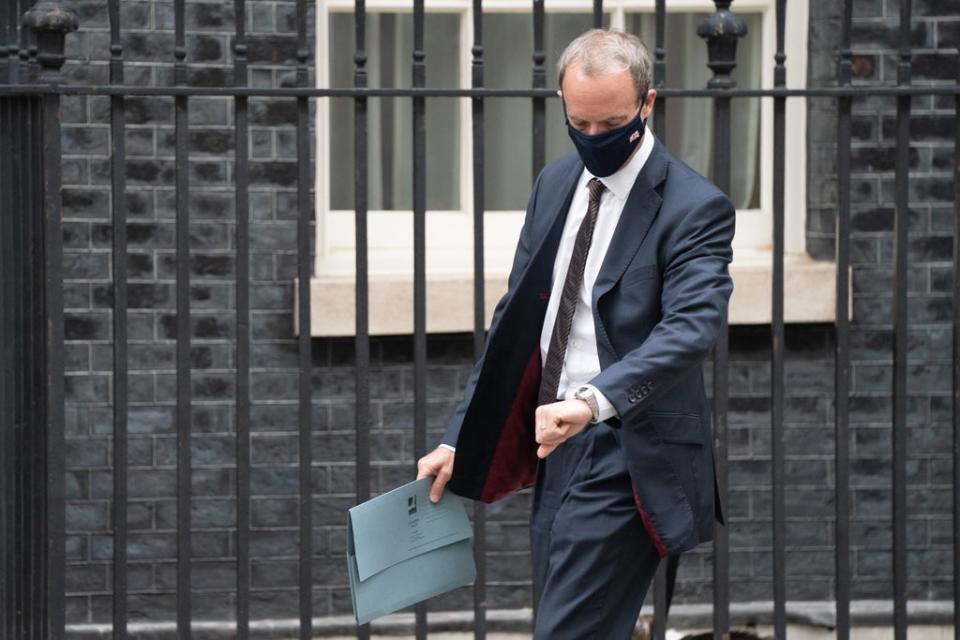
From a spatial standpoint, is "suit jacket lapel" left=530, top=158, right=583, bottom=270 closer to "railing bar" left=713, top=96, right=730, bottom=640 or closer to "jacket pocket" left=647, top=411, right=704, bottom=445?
"jacket pocket" left=647, top=411, right=704, bottom=445

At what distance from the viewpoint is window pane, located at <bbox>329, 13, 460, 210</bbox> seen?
20.4 feet

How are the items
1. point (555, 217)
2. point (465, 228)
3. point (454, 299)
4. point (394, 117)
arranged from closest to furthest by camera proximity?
1. point (555, 217)
2. point (454, 299)
3. point (465, 228)
4. point (394, 117)

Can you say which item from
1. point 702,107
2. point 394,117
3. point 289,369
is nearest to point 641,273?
point 289,369

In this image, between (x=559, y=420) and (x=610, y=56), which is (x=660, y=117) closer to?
(x=610, y=56)

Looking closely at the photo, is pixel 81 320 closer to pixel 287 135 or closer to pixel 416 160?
pixel 287 135

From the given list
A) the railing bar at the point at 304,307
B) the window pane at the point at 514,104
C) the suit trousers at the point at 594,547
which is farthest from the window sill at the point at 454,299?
the suit trousers at the point at 594,547

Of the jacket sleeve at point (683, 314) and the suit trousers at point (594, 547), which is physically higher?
the jacket sleeve at point (683, 314)

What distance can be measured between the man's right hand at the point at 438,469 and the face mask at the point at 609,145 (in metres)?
0.77

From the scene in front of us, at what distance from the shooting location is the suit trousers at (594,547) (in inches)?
139

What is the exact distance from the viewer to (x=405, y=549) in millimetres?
3768

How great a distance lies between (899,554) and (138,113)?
10.1 feet

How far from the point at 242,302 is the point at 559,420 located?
135 centimetres

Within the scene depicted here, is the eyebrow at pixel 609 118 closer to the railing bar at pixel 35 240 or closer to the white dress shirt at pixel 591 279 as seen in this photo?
the white dress shirt at pixel 591 279

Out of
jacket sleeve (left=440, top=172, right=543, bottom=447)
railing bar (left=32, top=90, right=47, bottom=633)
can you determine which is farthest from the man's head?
railing bar (left=32, top=90, right=47, bottom=633)
